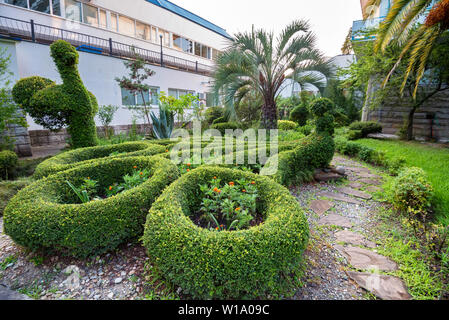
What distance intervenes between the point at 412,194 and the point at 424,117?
8.78m

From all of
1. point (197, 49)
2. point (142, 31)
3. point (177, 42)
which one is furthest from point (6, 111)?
point (197, 49)

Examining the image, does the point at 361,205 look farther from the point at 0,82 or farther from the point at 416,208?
the point at 0,82

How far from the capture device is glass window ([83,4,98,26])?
10.5 metres

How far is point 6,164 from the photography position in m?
4.56

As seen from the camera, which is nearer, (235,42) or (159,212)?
(159,212)

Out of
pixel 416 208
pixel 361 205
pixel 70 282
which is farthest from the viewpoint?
pixel 361 205

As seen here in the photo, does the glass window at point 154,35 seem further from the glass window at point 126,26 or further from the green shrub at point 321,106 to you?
the green shrub at point 321,106

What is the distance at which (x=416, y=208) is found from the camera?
9.50 feet

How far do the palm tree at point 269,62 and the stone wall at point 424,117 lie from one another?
5.72 meters

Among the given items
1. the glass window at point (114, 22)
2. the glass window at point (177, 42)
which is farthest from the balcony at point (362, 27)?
the glass window at point (114, 22)

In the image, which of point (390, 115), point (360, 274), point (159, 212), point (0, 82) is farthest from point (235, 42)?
point (390, 115)

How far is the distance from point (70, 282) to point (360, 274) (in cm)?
269

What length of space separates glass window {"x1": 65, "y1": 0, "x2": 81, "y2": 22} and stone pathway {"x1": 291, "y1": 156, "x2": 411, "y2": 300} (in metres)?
13.0
